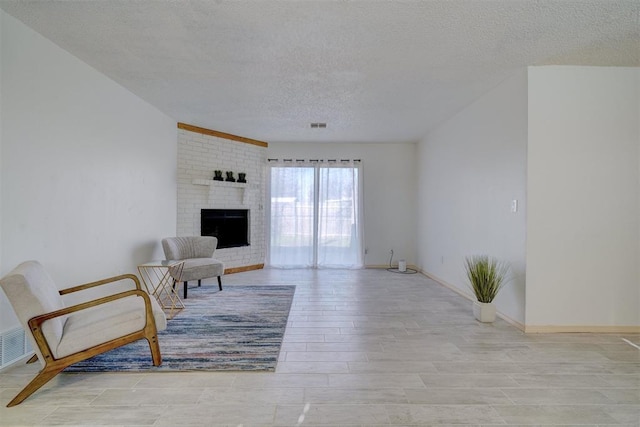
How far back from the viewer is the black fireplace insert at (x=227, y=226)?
564 cm

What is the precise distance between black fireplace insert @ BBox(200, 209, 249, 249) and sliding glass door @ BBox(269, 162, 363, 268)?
556 millimetres

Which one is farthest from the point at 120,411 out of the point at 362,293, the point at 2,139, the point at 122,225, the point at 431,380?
the point at 362,293

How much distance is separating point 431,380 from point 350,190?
4.58 metres

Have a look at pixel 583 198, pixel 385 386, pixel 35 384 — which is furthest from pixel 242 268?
pixel 583 198

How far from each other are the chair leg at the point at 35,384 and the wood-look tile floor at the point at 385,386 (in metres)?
0.04

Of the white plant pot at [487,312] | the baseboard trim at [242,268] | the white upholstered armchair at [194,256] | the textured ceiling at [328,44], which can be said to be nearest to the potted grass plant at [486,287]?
the white plant pot at [487,312]

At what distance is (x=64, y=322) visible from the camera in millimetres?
2361

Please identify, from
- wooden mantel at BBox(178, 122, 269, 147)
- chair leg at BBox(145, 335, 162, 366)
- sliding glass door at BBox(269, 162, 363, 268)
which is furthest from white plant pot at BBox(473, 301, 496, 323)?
wooden mantel at BBox(178, 122, 269, 147)

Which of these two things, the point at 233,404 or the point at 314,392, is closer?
the point at 233,404

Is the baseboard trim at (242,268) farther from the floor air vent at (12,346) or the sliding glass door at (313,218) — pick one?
the floor air vent at (12,346)

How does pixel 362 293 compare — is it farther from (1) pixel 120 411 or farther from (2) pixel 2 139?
(2) pixel 2 139

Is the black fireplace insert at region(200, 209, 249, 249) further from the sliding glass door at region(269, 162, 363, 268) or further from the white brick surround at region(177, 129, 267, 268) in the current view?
the sliding glass door at region(269, 162, 363, 268)

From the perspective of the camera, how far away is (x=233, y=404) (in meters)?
1.94

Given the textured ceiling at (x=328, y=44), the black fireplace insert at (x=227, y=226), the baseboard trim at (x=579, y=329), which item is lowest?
the baseboard trim at (x=579, y=329)
